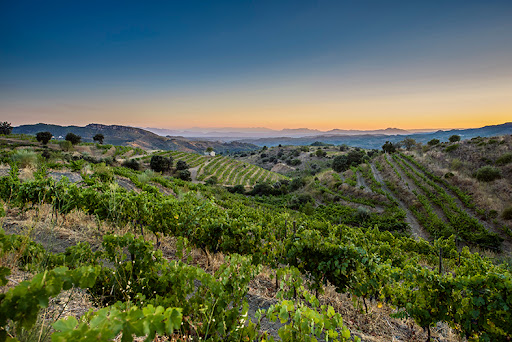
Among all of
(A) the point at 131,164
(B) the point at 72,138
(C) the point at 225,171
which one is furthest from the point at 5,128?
(C) the point at 225,171

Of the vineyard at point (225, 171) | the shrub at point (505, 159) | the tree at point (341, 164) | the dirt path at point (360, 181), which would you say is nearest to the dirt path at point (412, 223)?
the dirt path at point (360, 181)

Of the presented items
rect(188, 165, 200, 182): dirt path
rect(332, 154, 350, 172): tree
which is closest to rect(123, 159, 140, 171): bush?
rect(188, 165, 200, 182): dirt path

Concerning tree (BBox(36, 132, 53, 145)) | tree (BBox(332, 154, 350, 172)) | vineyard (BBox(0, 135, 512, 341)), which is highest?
tree (BBox(36, 132, 53, 145))

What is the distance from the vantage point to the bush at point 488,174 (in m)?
22.8

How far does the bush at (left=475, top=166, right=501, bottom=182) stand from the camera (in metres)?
22.8

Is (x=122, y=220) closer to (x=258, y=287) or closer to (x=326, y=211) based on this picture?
(x=258, y=287)

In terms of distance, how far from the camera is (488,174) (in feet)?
75.5

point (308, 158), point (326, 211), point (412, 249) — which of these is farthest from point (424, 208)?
point (308, 158)

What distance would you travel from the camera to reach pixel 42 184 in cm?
698

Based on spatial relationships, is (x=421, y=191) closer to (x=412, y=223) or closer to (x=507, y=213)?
(x=412, y=223)

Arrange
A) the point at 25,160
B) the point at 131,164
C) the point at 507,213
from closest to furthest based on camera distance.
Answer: the point at 507,213
the point at 25,160
the point at 131,164

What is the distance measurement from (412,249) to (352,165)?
3505cm

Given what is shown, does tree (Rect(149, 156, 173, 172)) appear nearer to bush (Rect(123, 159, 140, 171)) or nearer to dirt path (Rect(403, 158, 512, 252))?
bush (Rect(123, 159, 140, 171))

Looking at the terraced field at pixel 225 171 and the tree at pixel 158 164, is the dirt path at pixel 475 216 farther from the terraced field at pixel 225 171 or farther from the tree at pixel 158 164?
the tree at pixel 158 164
